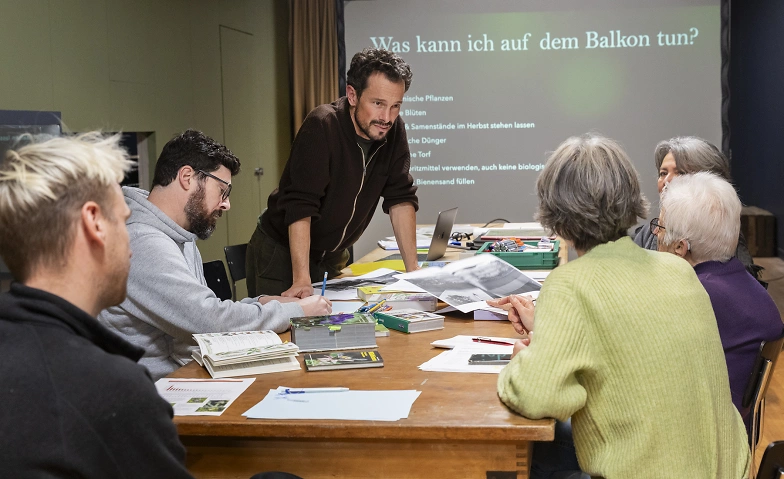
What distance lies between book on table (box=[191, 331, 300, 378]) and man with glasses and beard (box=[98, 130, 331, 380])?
10 centimetres

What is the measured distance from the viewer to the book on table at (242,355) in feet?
5.98

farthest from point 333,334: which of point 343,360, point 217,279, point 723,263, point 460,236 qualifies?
point 460,236

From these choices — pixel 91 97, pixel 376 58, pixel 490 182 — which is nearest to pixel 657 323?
pixel 376 58

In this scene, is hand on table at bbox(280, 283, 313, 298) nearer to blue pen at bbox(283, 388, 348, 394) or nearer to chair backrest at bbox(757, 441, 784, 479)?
blue pen at bbox(283, 388, 348, 394)

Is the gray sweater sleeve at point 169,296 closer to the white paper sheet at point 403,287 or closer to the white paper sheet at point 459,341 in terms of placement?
the white paper sheet at point 459,341

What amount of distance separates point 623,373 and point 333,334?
80cm

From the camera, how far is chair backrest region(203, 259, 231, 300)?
10.6 feet

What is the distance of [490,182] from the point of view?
6.42 meters

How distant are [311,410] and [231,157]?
1.04 m

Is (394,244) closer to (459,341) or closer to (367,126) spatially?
(367,126)

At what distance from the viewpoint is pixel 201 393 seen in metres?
1.67

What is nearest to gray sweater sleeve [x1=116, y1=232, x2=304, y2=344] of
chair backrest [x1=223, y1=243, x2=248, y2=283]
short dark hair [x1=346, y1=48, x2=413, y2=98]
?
short dark hair [x1=346, y1=48, x2=413, y2=98]

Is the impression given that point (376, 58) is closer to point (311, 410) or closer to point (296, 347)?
point (296, 347)

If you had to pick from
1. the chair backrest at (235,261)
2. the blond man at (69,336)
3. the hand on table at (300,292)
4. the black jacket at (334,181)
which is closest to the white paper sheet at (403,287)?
the hand on table at (300,292)
